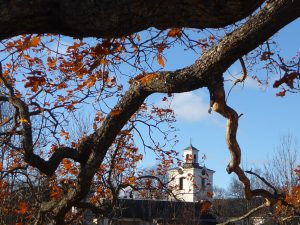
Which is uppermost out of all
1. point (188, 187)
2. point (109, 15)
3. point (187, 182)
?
point (187, 182)

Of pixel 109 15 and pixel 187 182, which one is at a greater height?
pixel 187 182

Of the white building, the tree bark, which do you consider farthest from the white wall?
the tree bark

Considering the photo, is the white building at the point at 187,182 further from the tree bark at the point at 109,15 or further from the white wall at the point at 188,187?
the tree bark at the point at 109,15

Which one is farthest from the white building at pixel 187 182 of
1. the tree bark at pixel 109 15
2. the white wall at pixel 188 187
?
the tree bark at pixel 109 15

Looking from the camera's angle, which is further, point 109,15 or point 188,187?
point 188,187

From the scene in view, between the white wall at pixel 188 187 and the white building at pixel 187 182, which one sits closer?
the white building at pixel 187 182

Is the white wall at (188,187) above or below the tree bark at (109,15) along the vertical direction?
above

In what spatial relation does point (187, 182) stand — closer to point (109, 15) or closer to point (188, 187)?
point (188, 187)

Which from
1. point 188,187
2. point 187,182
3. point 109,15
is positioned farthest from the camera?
point 187,182

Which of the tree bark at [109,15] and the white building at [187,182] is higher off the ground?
the white building at [187,182]

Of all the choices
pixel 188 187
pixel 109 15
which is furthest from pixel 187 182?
pixel 109 15

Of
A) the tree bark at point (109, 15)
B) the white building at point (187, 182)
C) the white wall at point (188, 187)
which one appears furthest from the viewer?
the white wall at point (188, 187)

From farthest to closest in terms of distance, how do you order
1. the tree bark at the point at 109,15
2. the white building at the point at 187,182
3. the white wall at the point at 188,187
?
the white wall at the point at 188,187, the white building at the point at 187,182, the tree bark at the point at 109,15

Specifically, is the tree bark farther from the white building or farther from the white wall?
the white wall
